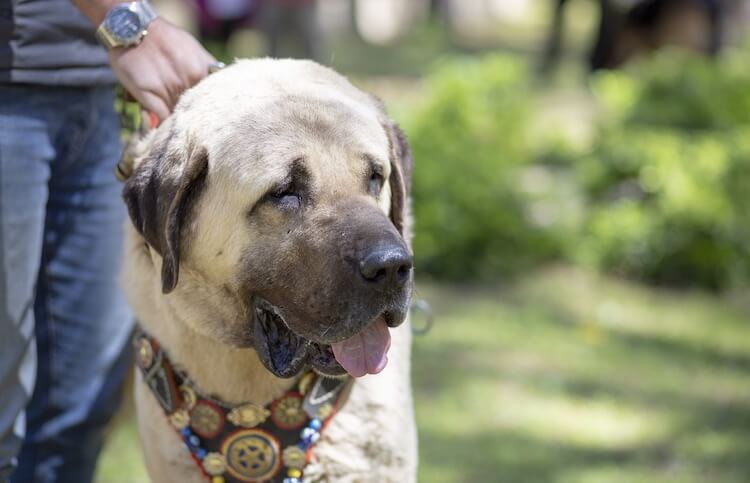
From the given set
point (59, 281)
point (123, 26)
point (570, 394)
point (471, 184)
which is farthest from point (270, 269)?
point (471, 184)

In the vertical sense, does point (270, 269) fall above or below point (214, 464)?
above

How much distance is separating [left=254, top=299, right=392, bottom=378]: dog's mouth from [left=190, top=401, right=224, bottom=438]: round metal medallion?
254 millimetres

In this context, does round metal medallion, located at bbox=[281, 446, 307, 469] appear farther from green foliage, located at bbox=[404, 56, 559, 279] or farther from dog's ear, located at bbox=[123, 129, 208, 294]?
green foliage, located at bbox=[404, 56, 559, 279]

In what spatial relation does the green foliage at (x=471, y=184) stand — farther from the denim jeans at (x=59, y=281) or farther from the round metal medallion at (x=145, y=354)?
the round metal medallion at (x=145, y=354)

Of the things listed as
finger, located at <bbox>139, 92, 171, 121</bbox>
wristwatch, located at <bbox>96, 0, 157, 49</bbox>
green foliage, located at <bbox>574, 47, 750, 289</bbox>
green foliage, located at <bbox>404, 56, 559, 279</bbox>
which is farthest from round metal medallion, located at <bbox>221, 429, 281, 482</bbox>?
green foliage, located at <bbox>574, 47, 750, 289</bbox>

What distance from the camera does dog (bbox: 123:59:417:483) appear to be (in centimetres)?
237

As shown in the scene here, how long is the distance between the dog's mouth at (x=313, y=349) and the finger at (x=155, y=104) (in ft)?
1.86

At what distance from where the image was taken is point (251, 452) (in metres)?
2.67

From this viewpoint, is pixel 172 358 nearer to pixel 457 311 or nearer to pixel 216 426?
pixel 216 426

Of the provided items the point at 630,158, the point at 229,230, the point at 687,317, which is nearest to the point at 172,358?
the point at 229,230

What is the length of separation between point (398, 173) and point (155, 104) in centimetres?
64

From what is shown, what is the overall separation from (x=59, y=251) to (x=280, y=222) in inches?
39.8

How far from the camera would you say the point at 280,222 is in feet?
8.01

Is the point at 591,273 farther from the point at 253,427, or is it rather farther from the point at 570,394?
the point at 253,427
